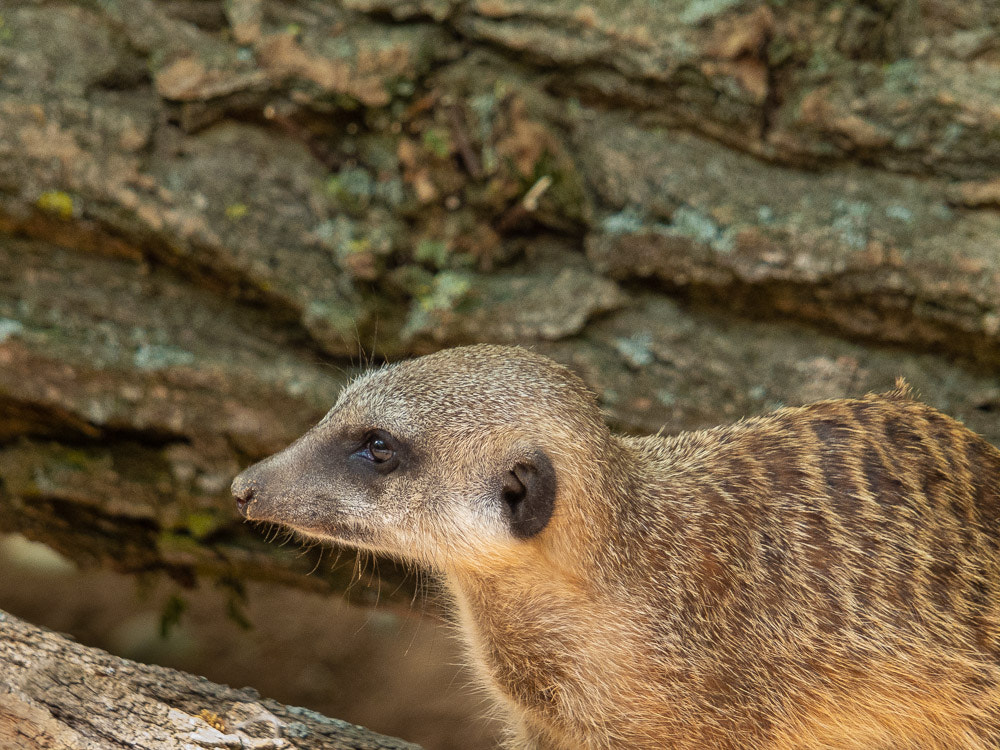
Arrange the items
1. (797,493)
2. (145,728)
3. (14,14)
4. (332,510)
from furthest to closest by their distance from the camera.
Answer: (14,14), (797,493), (332,510), (145,728)

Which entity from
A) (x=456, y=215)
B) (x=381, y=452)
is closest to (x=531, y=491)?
(x=381, y=452)

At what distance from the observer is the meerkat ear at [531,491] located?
2.21 meters

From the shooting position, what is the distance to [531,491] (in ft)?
7.22

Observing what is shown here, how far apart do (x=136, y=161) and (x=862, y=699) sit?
301cm

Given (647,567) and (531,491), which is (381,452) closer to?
(531,491)

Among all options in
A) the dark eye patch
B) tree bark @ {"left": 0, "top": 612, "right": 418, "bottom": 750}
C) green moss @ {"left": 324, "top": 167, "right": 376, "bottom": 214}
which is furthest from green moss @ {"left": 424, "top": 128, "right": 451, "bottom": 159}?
tree bark @ {"left": 0, "top": 612, "right": 418, "bottom": 750}

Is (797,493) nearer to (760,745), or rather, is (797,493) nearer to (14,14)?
(760,745)

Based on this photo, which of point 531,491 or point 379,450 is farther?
point 379,450

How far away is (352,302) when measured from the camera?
3.56 meters

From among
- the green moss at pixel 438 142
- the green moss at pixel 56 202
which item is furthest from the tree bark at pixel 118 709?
the green moss at pixel 438 142

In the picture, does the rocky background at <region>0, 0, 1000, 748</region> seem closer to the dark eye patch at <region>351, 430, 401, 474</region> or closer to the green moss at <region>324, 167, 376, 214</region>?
the green moss at <region>324, 167, 376, 214</region>

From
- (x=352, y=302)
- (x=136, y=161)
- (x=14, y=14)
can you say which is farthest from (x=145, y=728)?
(x=14, y=14)

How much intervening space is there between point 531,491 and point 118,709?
103 centimetres

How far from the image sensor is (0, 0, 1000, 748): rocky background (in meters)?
3.25
